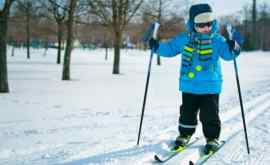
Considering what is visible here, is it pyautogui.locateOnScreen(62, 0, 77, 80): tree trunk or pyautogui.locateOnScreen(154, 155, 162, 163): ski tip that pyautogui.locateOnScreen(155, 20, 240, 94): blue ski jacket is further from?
pyautogui.locateOnScreen(62, 0, 77, 80): tree trunk

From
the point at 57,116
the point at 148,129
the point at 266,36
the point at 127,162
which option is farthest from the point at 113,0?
the point at 266,36

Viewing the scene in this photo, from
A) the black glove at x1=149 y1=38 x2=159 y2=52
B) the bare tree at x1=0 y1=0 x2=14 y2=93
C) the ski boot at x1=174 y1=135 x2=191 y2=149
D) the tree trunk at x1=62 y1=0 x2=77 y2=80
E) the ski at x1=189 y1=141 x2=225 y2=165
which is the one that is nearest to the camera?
the ski at x1=189 y1=141 x2=225 y2=165

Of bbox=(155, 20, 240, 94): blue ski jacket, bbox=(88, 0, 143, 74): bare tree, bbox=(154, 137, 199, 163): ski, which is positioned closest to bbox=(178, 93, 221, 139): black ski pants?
bbox=(155, 20, 240, 94): blue ski jacket

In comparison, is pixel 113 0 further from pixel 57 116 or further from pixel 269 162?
pixel 269 162

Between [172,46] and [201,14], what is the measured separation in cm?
57

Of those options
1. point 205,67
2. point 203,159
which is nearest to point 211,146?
point 203,159

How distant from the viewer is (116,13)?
2031cm

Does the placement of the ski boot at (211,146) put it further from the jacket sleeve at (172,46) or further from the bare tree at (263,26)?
the bare tree at (263,26)

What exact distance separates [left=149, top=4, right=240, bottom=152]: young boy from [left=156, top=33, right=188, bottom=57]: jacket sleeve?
0.13 feet

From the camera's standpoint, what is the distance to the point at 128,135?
5.36m

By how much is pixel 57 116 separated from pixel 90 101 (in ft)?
7.43

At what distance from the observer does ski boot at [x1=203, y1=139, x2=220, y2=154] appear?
13.9 ft

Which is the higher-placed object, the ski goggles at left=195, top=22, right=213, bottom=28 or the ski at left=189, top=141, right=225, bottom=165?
the ski goggles at left=195, top=22, right=213, bottom=28

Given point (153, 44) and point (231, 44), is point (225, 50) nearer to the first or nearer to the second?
point (231, 44)
